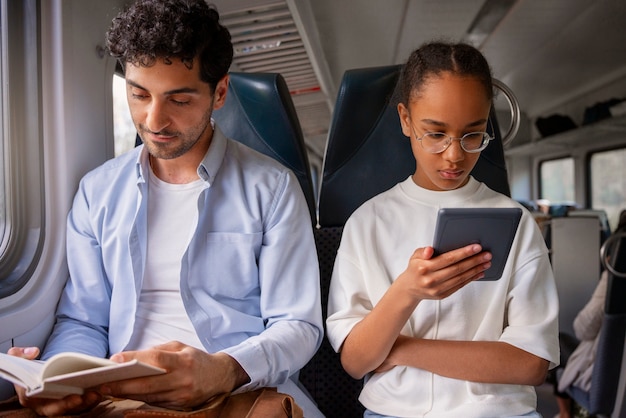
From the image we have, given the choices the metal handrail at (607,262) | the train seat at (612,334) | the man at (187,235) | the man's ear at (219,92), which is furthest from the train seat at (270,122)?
the train seat at (612,334)

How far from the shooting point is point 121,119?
2363 mm

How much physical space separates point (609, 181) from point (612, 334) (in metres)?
4.64

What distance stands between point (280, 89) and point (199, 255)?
0.70 metres

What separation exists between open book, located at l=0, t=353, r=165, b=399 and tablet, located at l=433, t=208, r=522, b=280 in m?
0.63

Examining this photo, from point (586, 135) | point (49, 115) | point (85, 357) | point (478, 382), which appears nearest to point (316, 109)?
point (586, 135)

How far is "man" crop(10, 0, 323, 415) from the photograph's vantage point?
153cm

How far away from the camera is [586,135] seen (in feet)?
21.4

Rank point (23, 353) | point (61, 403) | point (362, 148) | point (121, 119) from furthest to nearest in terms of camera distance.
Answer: point (121, 119), point (362, 148), point (23, 353), point (61, 403)

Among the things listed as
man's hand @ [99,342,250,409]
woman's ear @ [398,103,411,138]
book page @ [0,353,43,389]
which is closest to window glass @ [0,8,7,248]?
book page @ [0,353,43,389]

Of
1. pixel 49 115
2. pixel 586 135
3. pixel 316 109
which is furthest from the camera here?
pixel 586 135

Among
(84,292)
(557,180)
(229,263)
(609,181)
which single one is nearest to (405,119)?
(229,263)

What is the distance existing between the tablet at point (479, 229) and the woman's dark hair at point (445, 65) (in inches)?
17.0

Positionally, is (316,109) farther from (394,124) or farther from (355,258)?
(355,258)

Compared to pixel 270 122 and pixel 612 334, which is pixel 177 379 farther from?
Result: pixel 612 334
